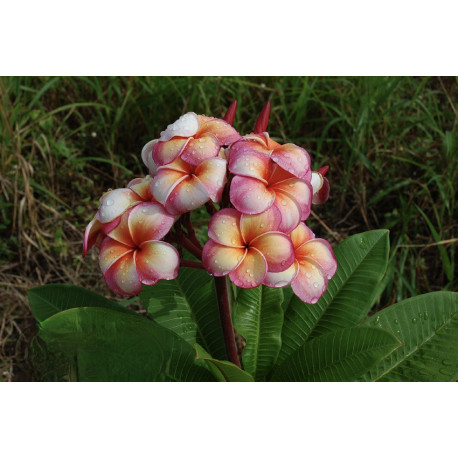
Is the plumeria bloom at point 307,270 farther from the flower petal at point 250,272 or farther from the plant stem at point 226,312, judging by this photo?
the plant stem at point 226,312

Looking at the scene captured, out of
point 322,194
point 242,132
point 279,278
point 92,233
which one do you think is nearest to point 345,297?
point 322,194

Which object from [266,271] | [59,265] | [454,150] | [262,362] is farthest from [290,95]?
[266,271]

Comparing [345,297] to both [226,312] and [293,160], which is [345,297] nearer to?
[226,312]

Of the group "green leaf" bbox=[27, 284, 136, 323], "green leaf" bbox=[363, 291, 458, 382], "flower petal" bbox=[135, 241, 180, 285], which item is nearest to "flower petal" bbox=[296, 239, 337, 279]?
"flower petal" bbox=[135, 241, 180, 285]

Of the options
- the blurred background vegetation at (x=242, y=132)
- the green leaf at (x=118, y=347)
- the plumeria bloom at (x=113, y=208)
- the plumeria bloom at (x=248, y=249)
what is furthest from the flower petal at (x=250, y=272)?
the blurred background vegetation at (x=242, y=132)

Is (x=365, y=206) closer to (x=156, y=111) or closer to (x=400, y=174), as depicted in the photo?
(x=400, y=174)

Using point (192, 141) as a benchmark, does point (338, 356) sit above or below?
below

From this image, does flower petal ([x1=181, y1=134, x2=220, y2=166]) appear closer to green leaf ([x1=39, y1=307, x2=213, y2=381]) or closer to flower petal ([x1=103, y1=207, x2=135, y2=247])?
flower petal ([x1=103, y1=207, x2=135, y2=247])
